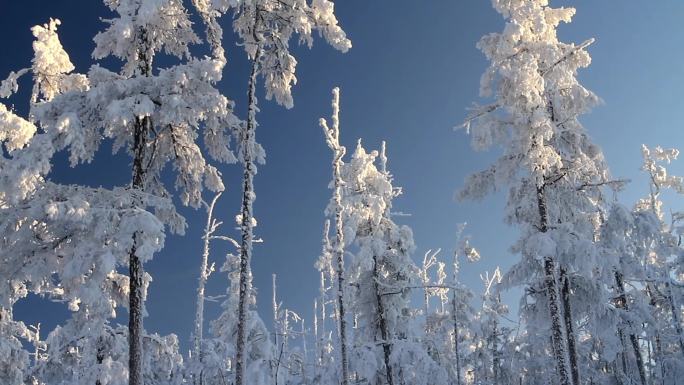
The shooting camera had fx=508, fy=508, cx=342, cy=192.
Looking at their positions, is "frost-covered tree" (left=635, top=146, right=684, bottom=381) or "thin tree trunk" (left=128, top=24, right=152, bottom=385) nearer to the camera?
"thin tree trunk" (left=128, top=24, right=152, bottom=385)

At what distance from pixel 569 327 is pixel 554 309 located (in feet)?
6.96

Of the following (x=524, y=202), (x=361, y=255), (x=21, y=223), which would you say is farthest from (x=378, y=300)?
(x=21, y=223)

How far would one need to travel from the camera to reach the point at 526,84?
15258 millimetres

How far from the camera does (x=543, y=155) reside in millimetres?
15148

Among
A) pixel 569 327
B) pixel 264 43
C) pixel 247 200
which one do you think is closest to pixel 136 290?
pixel 247 200

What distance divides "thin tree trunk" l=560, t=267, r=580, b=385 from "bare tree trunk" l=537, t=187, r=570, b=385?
719 mm

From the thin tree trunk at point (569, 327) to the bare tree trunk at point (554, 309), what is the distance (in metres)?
0.72

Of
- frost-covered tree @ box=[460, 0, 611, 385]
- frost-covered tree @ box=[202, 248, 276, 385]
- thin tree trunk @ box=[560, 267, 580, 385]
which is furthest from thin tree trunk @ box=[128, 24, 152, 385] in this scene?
thin tree trunk @ box=[560, 267, 580, 385]

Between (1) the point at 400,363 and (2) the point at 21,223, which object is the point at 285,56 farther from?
(1) the point at 400,363

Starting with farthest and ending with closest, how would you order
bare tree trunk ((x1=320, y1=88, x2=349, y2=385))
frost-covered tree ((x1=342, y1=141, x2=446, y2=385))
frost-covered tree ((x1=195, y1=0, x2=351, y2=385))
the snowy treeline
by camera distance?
frost-covered tree ((x1=342, y1=141, x2=446, y2=385)), bare tree trunk ((x1=320, y1=88, x2=349, y2=385)), frost-covered tree ((x1=195, y1=0, x2=351, y2=385)), the snowy treeline

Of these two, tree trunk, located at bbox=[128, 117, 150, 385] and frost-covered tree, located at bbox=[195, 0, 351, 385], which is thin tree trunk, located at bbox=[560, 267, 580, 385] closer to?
frost-covered tree, located at bbox=[195, 0, 351, 385]

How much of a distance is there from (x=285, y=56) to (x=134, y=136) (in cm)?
543

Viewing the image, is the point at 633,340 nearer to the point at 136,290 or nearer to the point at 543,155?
the point at 543,155

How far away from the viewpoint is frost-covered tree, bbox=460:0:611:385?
15.1 m
